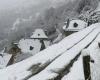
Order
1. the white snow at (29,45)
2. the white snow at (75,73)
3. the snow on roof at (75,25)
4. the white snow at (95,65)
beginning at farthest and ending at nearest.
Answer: the snow on roof at (75,25)
the white snow at (29,45)
the white snow at (95,65)
the white snow at (75,73)

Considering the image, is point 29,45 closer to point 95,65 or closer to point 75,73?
point 95,65

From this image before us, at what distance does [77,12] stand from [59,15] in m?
23.0

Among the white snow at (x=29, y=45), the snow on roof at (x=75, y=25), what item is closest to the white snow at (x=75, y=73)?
the white snow at (x=29, y=45)

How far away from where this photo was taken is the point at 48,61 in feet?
41.2

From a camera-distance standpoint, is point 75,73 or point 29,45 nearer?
point 75,73

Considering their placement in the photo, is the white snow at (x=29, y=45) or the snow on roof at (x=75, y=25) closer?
the white snow at (x=29, y=45)

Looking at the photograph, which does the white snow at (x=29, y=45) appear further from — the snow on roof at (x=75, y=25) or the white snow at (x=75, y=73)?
the white snow at (x=75, y=73)

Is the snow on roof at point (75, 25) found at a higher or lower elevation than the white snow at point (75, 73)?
lower

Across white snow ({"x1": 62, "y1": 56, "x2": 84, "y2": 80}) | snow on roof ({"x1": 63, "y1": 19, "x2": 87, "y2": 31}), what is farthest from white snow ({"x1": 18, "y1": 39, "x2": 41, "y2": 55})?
white snow ({"x1": 62, "y1": 56, "x2": 84, "y2": 80})

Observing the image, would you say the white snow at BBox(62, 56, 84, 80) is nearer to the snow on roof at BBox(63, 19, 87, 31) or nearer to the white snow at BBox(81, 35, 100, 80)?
the white snow at BBox(81, 35, 100, 80)

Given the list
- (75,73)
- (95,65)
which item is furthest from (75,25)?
(75,73)

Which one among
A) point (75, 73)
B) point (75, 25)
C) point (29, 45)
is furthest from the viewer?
point (75, 25)

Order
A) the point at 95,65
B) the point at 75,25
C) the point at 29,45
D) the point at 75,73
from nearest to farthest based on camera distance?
the point at 75,73, the point at 95,65, the point at 29,45, the point at 75,25

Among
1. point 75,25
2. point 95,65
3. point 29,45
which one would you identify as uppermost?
point 95,65
